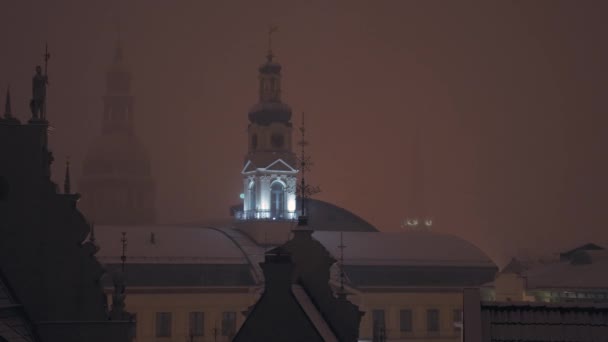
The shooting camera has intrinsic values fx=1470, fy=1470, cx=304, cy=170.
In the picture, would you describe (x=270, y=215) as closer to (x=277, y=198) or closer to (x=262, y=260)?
(x=277, y=198)

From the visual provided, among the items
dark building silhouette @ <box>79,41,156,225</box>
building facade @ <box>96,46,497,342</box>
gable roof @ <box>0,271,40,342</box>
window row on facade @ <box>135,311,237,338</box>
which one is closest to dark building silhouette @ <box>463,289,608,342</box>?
Result: gable roof @ <box>0,271,40,342</box>

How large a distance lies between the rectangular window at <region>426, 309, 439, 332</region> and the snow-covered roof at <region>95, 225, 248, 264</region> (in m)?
16.9

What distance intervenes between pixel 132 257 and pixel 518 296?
30987mm

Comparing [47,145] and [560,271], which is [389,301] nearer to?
[560,271]

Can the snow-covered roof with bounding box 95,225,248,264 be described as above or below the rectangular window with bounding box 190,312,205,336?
above

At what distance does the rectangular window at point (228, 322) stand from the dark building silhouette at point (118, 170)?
57.6 m

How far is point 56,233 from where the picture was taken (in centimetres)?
4503

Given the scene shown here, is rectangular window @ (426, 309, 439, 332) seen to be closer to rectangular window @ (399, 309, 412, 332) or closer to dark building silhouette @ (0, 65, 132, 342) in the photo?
rectangular window @ (399, 309, 412, 332)

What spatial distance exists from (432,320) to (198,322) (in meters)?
21.5

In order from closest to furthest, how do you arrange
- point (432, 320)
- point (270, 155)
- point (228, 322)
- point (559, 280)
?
1. point (559, 280)
2. point (228, 322)
3. point (432, 320)
4. point (270, 155)

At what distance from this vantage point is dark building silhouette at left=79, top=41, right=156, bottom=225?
178 metres

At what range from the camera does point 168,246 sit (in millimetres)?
123188

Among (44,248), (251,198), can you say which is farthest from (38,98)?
(251,198)

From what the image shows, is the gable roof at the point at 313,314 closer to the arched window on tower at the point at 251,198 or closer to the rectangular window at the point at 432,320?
the rectangular window at the point at 432,320
